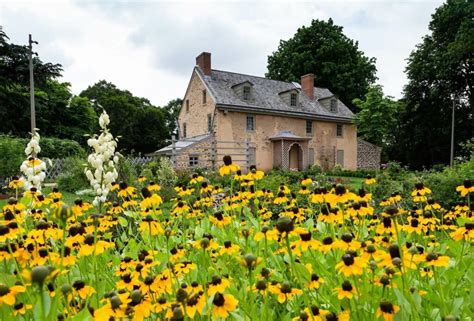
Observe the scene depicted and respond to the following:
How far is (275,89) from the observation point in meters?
23.8

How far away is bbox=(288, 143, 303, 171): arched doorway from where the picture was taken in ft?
74.6

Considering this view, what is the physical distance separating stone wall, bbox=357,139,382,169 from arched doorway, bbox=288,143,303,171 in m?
5.75

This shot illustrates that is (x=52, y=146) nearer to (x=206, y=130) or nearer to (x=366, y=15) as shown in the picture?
(x=206, y=130)

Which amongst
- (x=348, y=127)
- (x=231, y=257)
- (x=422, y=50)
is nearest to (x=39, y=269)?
(x=231, y=257)

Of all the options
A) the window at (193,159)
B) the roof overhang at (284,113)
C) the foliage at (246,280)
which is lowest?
the foliage at (246,280)

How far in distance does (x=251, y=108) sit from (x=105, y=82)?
24.5 meters

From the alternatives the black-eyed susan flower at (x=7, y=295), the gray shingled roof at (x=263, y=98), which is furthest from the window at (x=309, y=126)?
the black-eyed susan flower at (x=7, y=295)

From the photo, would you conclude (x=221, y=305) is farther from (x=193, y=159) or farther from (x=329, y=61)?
(x=329, y=61)

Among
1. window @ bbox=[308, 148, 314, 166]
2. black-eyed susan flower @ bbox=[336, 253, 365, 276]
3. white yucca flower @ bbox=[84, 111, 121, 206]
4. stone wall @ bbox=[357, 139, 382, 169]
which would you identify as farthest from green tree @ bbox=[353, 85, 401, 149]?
black-eyed susan flower @ bbox=[336, 253, 365, 276]

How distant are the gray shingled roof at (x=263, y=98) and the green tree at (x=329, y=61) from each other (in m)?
6.94

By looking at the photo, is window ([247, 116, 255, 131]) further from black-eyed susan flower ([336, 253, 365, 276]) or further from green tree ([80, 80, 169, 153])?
black-eyed susan flower ([336, 253, 365, 276])

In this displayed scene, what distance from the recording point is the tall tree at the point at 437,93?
77.0 feet

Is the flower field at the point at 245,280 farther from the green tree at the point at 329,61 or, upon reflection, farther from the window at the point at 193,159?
the green tree at the point at 329,61

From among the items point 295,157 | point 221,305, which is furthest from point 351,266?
point 295,157
